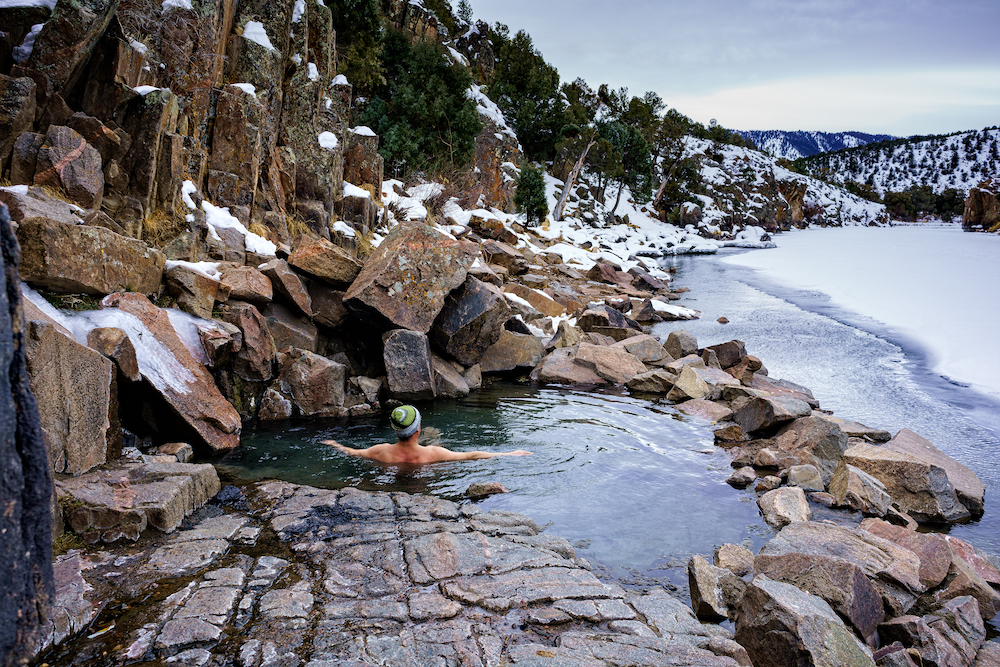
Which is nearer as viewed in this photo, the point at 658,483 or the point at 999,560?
the point at 999,560

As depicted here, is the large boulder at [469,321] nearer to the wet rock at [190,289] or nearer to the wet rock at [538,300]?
the wet rock at [190,289]

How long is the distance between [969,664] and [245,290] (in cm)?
935

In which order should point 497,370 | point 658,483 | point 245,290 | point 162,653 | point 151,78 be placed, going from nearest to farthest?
1. point 162,653
2. point 658,483
3. point 245,290
4. point 151,78
5. point 497,370

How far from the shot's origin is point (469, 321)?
11.0m

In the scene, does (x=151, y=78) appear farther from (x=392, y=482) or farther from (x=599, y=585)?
(x=599, y=585)

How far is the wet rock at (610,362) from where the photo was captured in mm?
12328

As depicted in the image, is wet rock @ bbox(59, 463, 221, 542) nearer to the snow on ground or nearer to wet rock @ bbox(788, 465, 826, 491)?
wet rock @ bbox(788, 465, 826, 491)

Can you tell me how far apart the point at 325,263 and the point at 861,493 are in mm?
8794

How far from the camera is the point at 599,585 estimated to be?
4.19 metres

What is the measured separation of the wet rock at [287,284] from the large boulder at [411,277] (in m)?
0.72

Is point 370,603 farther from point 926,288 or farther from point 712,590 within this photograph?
point 926,288

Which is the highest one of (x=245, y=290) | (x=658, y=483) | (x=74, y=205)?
(x=74, y=205)

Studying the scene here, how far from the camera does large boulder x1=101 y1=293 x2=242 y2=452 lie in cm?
674

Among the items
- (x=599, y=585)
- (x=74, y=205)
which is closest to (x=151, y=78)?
(x=74, y=205)
